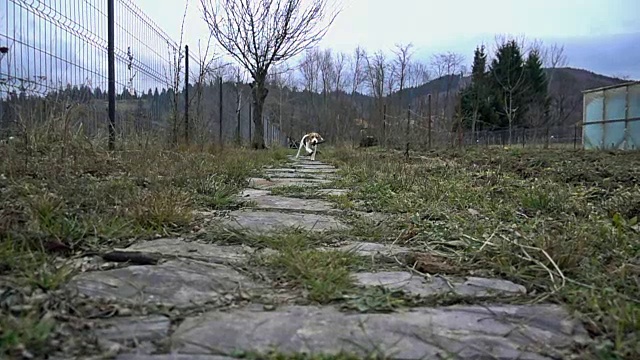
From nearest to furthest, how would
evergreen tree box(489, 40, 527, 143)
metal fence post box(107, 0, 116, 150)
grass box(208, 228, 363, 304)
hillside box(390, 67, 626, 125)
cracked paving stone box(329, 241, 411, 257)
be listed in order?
Result: 1. grass box(208, 228, 363, 304)
2. cracked paving stone box(329, 241, 411, 257)
3. metal fence post box(107, 0, 116, 150)
4. hillside box(390, 67, 626, 125)
5. evergreen tree box(489, 40, 527, 143)

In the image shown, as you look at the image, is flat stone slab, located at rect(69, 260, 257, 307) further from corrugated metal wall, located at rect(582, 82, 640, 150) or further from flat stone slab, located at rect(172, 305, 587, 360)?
corrugated metal wall, located at rect(582, 82, 640, 150)

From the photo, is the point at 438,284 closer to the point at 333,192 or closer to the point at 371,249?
the point at 371,249

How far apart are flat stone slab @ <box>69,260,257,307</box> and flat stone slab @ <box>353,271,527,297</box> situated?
34 cm

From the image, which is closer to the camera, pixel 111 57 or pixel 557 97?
pixel 111 57

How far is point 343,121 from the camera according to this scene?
21.4m

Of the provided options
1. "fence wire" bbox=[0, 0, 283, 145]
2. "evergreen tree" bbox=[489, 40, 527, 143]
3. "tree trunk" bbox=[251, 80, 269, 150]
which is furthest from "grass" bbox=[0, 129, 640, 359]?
"evergreen tree" bbox=[489, 40, 527, 143]

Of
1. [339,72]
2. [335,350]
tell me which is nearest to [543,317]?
[335,350]

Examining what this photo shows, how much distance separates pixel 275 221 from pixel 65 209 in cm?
84

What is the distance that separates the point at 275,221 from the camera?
7.19 feet

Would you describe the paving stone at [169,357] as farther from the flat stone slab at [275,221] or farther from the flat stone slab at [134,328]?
the flat stone slab at [275,221]

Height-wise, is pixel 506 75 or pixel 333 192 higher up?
pixel 506 75

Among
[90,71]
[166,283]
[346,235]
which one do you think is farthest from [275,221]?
[90,71]

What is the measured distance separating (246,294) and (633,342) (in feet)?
2.79

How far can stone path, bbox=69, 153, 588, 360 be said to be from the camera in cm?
94
